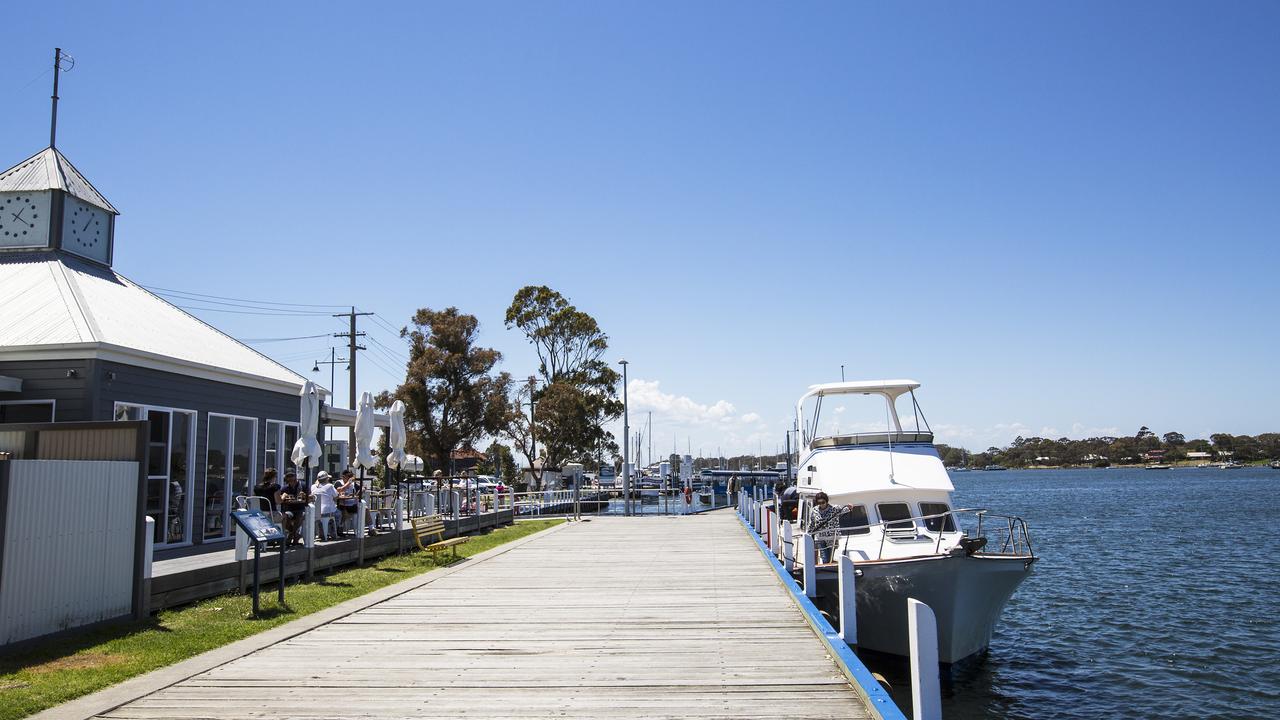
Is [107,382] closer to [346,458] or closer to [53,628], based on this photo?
[53,628]

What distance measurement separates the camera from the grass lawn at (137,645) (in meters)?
7.39

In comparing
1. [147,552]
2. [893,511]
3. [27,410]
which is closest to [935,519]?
[893,511]

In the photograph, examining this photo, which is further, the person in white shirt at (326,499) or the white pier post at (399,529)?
the white pier post at (399,529)

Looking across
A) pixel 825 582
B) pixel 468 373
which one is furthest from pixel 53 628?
pixel 468 373

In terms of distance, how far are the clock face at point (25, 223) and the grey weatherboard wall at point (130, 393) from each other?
507cm

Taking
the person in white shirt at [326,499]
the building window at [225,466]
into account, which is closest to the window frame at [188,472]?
the building window at [225,466]

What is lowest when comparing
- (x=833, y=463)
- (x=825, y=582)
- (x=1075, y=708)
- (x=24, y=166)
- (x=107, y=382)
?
(x=1075, y=708)

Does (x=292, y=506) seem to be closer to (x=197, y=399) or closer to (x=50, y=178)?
(x=197, y=399)

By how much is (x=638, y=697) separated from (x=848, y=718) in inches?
69.1

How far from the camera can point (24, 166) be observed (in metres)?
18.7

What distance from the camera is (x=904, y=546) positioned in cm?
1503

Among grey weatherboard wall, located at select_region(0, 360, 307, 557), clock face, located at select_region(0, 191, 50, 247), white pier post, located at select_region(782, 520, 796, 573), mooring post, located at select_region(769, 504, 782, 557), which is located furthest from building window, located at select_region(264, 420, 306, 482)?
white pier post, located at select_region(782, 520, 796, 573)

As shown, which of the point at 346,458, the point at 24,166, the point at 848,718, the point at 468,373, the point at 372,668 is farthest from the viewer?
the point at 468,373

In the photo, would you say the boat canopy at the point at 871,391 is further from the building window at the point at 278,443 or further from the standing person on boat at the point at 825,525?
the building window at the point at 278,443
